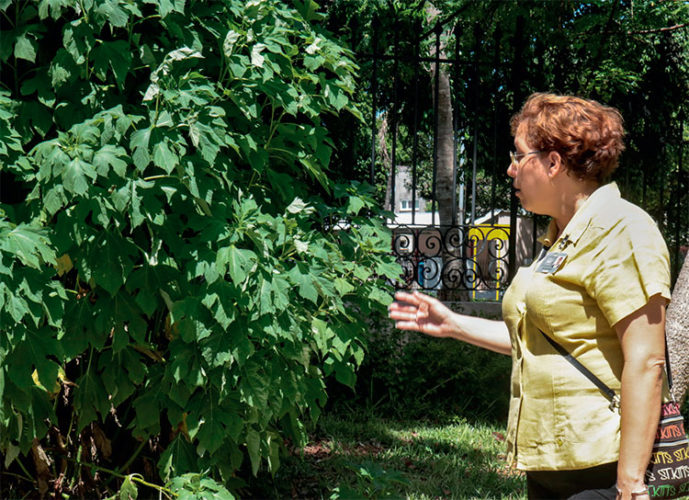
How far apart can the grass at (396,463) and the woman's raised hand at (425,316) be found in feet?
5.01

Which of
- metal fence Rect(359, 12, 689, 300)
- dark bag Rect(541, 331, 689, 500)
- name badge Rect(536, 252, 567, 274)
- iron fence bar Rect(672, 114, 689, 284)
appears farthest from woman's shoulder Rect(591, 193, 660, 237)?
iron fence bar Rect(672, 114, 689, 284)

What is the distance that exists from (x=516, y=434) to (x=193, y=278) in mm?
1603

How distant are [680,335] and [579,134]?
11.0 ft

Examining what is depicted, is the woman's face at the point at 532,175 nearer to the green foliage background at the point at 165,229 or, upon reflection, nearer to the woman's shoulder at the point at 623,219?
the woman's shoulder at the point at 623,219

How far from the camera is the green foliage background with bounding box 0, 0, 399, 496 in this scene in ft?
9.48

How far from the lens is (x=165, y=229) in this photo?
10.2ft

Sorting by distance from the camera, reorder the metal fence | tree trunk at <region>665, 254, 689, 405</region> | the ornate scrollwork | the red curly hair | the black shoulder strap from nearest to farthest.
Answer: the black shoulder strap
the red curly hair
tree trunk at <region>665, 254, 689, 405</region>
the metal fence
the ornate scrollwork

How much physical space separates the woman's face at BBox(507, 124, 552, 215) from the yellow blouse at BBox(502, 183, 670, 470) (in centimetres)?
14

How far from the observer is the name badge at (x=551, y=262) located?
1995 mm

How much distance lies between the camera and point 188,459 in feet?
11.2

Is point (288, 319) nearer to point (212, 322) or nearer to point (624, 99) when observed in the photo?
point (212, 322)

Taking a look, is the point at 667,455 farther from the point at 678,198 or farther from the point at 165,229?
the point at 678,198

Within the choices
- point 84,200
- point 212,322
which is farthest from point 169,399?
point 84,200

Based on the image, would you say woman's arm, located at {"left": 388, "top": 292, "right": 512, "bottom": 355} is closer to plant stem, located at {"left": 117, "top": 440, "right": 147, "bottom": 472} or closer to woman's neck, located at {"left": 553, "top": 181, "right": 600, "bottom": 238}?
woman's neck, located at {"left": 553, "top": 181, "right": 600, "bottom": 238}
